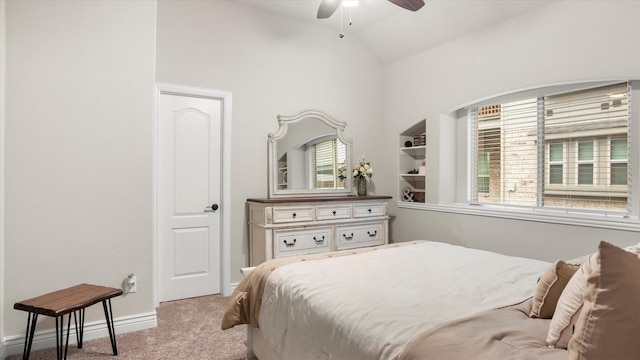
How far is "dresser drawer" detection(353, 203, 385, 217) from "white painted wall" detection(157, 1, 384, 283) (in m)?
0.81

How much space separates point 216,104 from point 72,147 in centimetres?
145

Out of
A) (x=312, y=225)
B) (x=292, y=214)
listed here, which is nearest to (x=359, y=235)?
(x=312, y=225)

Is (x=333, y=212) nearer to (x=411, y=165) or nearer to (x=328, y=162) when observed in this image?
(x=328, y=162)

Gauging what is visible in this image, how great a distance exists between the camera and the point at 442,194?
407cm

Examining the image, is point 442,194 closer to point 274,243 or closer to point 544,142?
point 544,142

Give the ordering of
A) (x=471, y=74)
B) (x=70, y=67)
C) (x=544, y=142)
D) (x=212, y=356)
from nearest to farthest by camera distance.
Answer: (x=212, y=356), (x=70, y=67), (x=544, y=142), (x=471, y=74)

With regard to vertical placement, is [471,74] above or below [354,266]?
above

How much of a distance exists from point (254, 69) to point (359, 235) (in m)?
2.11

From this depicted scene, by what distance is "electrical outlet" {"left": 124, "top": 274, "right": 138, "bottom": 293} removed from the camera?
2.74 meters

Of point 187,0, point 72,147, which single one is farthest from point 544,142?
point 72,147

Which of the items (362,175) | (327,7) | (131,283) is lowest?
(131,283)

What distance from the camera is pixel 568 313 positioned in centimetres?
109

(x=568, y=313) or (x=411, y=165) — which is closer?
(x=568, y=313)

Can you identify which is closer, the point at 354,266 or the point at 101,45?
the point at 354,266
